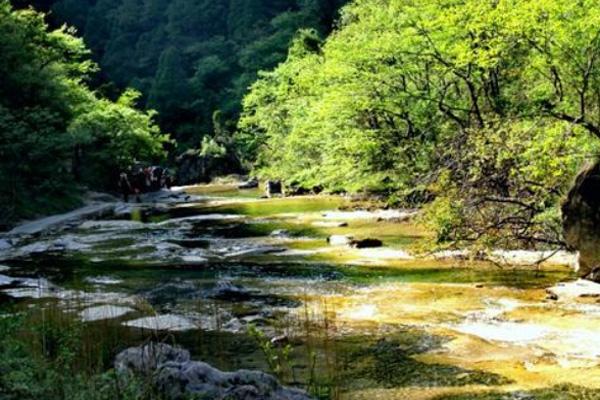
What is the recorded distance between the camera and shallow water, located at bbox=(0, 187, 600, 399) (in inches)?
324

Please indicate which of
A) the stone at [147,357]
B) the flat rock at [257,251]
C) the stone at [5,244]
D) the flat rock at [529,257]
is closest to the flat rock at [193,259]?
the flat rock at [257,251]

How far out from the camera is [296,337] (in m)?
9.99

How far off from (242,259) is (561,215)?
27.0ft

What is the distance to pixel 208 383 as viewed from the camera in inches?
241

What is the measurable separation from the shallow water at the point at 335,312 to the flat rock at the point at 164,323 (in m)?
0.03

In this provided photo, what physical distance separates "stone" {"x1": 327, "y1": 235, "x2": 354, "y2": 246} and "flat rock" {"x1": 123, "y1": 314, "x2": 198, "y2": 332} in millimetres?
8824

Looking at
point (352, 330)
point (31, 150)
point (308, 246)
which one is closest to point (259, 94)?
point (31, 150)

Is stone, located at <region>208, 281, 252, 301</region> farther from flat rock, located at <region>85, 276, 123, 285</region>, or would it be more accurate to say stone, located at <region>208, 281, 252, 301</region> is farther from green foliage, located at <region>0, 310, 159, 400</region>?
green foliage, located at <region>0, 310, 159, 400</region>

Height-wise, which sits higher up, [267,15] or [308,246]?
[267,15]

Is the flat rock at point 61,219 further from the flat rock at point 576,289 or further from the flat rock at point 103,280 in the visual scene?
the flat rock at point 576,289

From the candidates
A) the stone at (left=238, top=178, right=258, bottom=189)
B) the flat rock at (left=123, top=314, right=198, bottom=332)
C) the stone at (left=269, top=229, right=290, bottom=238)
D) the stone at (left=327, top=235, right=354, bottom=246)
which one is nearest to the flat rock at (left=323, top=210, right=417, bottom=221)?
the stone at (left=269, top=229, right=290, bottom=238)

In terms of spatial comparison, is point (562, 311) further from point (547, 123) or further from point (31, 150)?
point (31, 150)


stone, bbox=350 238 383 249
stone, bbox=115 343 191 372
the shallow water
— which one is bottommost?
Answer: the shallow water

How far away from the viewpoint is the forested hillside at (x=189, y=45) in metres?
74.9
